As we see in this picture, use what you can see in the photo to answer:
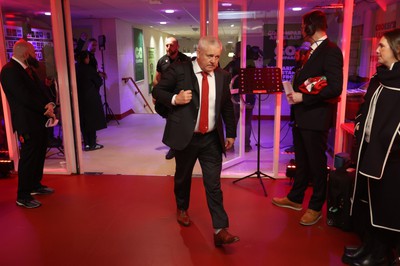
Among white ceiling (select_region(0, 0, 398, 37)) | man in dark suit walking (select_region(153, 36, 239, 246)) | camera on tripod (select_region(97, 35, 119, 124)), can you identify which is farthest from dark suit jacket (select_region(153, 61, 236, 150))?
camera on tripod (select_region(97, 35, 119, 124))

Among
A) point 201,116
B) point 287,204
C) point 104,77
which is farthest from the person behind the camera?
point 104,77

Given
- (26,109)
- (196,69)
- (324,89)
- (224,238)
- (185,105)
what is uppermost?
(196,69)

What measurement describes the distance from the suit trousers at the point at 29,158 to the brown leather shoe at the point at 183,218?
5.15 feet

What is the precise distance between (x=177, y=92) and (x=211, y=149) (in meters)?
0.52

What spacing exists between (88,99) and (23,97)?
243 cm

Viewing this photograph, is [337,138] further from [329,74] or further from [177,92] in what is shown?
[177,92]

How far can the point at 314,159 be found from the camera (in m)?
2.95

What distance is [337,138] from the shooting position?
403 cm

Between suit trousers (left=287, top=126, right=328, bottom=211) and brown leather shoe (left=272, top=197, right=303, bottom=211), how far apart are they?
0.30 metres

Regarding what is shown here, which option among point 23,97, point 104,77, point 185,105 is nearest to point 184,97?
point 185,105

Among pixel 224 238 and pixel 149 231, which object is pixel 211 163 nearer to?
pixel 224 238

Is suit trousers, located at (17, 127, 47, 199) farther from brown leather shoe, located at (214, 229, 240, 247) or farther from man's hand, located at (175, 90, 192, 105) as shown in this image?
brown leather shoe, located at (214, 229, 240, 247)

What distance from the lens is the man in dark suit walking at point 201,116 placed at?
265 centimetres

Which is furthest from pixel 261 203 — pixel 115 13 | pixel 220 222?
pixel 115 13
